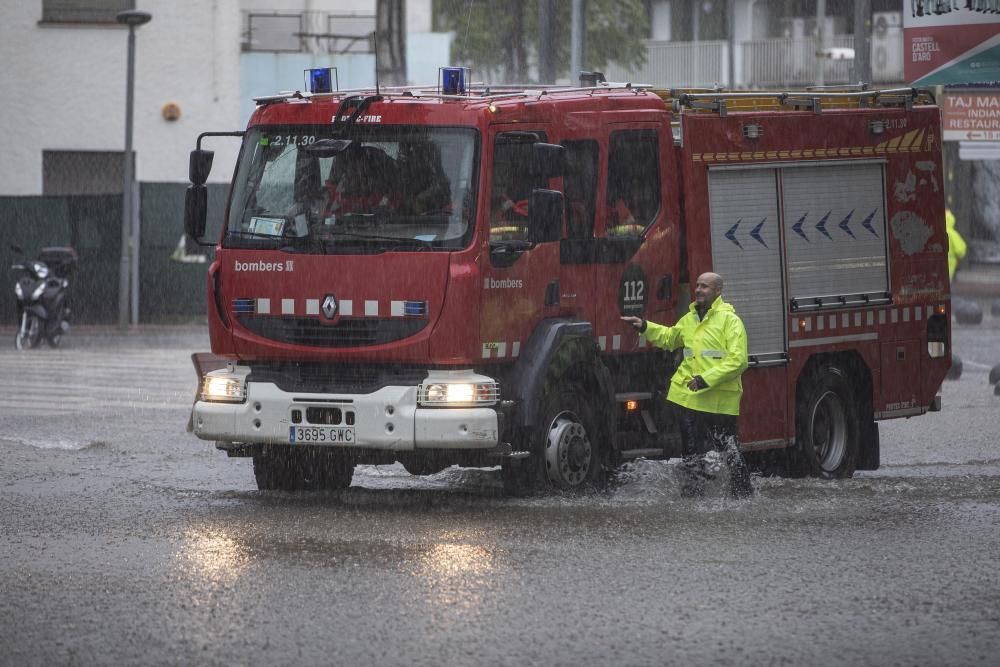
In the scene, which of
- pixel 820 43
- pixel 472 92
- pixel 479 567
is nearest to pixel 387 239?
pixel 472 92

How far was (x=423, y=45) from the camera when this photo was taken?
3803cm

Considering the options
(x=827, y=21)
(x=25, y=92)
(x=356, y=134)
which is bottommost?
(x=356, y=134)

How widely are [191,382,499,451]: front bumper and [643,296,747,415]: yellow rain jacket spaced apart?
1.50 m

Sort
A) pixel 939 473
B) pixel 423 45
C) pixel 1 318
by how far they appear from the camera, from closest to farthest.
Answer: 1. pixel 939 473
2. pixel 1 318
3. pixel 423 45

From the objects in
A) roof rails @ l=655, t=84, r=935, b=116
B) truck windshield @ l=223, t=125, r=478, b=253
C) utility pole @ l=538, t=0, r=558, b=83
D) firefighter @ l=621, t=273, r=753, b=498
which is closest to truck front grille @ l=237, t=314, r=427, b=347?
truck windshield @ l=223, t=125, r=478, b=253

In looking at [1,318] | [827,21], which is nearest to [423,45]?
[1,318]

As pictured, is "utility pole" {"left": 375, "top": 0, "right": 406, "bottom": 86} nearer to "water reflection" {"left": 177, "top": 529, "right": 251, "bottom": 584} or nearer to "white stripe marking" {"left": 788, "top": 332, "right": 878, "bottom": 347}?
"white stripe marking" {"left": 788, "top": 332, "right": 878, "bottom": 347}

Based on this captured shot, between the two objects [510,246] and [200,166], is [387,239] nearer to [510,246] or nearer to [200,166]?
[510,246]

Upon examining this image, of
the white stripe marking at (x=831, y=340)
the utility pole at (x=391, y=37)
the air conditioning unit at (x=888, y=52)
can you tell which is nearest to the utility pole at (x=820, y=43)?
the air conditioning unit at (x=888, y=52)

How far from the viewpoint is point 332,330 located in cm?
1195

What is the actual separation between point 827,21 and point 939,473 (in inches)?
1666

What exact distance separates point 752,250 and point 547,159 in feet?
7.14

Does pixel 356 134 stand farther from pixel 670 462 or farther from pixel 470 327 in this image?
pixel 670 462

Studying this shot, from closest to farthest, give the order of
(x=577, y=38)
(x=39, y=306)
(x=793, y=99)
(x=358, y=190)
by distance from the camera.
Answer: (x=358, y=190) < (x=793, y=99) < (x=577, y=38) < (x=39, y=306)
